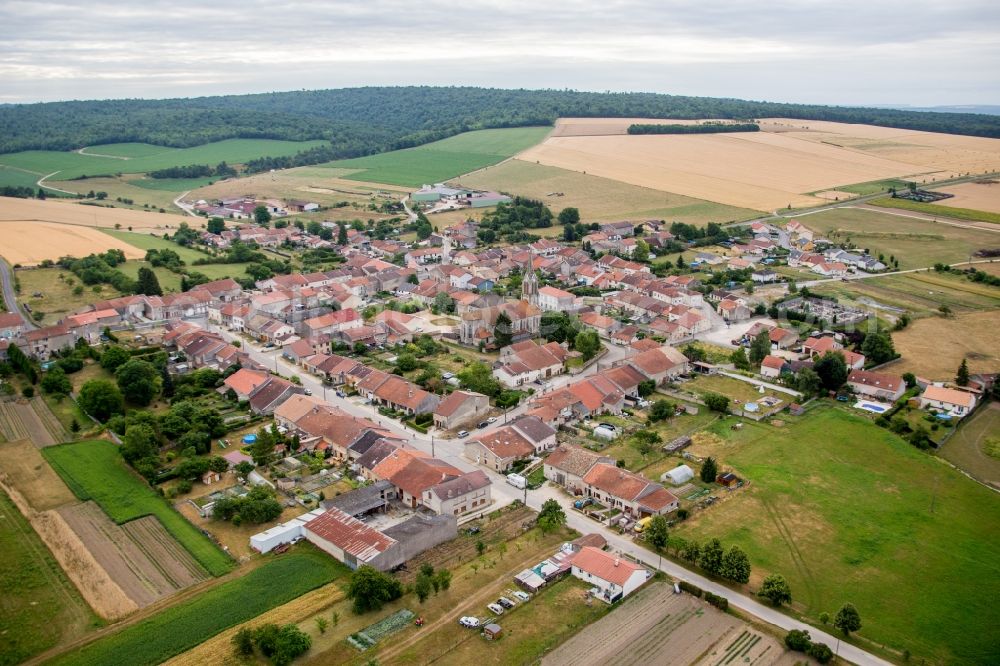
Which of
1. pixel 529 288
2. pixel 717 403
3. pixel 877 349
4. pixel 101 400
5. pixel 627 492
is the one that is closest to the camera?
pixel 627 492

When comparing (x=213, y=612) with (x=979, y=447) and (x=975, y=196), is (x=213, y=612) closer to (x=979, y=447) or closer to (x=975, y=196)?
(x=979, y=447)

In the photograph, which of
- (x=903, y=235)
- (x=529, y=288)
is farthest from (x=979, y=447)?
(x=903, y=235)

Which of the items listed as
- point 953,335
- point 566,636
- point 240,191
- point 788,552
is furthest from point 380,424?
point 240,191

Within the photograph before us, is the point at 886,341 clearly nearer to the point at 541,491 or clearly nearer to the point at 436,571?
the point at 541,491

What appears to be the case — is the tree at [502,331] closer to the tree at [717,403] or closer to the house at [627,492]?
the tree at [717,403]

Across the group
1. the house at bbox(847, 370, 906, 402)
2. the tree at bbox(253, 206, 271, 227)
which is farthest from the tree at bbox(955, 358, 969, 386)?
the tree at bbox(253, 206, 271, 227)

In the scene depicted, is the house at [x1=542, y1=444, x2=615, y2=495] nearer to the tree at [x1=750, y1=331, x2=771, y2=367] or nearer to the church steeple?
the tree at [x1=750, y1=331, x2=771, y2=367]

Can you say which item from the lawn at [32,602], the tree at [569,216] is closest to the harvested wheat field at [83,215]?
the tree at [569,216]
